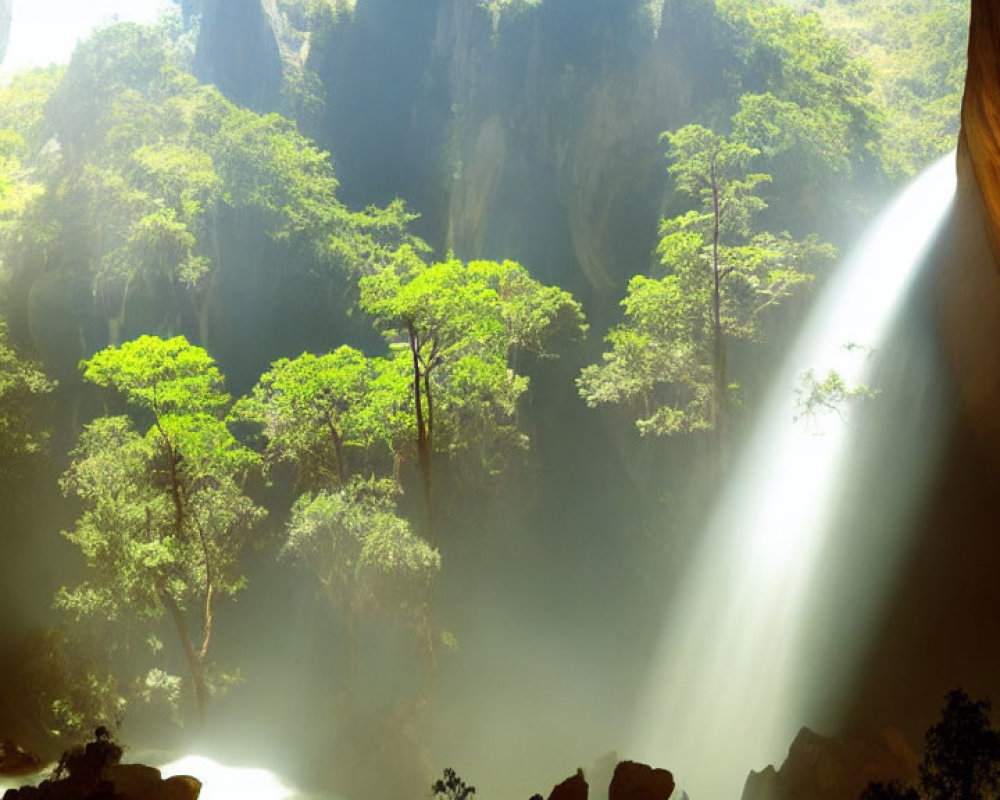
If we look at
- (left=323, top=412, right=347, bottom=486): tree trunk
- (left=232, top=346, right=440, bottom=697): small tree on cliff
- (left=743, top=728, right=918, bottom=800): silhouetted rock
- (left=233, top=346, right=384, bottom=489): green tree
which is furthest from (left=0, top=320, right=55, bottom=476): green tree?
(left=743, top=728, right=918, bottom=800): silhouetted rock

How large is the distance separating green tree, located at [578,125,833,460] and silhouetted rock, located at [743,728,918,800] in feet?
31.9

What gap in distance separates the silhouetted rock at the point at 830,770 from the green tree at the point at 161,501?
15594 millimetres

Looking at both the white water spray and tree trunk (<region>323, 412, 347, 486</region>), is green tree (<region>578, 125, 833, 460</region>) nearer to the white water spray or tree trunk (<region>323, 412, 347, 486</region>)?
tree trunk (<region>323, 412, 347, 486</region>)

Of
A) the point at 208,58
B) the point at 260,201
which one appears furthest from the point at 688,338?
the point at 208,58

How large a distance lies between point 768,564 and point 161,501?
1869cm

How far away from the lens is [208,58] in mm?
43781

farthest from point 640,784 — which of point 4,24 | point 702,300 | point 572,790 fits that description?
point 4,24

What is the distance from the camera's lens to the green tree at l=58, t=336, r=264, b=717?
2303cm

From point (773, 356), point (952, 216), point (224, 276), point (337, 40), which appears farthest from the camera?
point (337, 40)

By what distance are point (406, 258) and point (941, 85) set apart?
96.7 ft

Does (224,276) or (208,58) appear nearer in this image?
(224,276)

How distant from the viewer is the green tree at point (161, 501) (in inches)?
907

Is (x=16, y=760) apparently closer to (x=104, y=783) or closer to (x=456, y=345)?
(x=104, y=783)

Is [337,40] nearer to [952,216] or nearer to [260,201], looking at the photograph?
[260,201]
